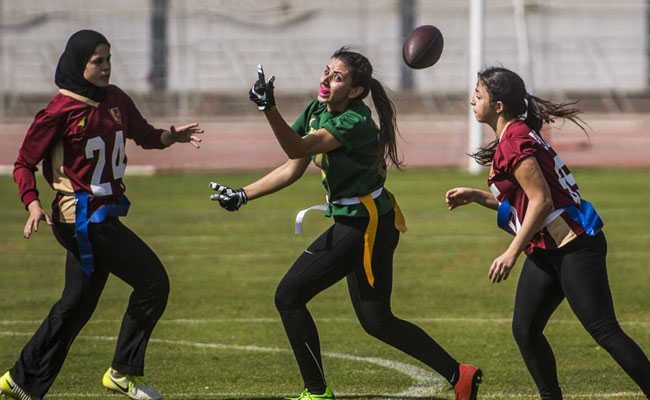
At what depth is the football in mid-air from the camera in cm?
793

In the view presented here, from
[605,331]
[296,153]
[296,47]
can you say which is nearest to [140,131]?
[296,153]

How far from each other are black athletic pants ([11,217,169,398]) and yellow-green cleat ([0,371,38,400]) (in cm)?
3

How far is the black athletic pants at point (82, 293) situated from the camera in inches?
286

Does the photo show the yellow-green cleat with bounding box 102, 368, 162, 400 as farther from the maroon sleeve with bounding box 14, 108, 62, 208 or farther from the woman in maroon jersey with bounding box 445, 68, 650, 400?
the woman in maroon jersey with bounding box 445, 68, 650, 400

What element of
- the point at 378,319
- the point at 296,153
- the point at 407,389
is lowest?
the point at 407,389

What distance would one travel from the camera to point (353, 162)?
712 centimetres

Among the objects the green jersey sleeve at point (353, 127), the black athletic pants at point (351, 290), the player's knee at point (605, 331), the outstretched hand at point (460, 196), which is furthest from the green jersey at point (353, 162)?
the player's knee at point (605, 331)

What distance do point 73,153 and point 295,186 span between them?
1527 centimetres

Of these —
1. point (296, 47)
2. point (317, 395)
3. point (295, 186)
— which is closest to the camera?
point (317, 395)

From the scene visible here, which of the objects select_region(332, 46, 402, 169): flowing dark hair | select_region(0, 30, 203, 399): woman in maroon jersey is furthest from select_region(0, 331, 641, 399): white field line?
select_region(332, 46, 402, 169): flowing dark hair

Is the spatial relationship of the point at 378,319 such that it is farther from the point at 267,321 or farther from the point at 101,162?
the point at 267,321

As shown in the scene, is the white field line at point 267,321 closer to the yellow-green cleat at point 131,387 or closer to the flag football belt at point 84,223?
the yellow-green cleat at point 131,387

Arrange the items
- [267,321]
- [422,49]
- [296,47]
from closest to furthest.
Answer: [422,49]
[267,321]
[296,47]

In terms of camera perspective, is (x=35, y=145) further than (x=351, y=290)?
No
